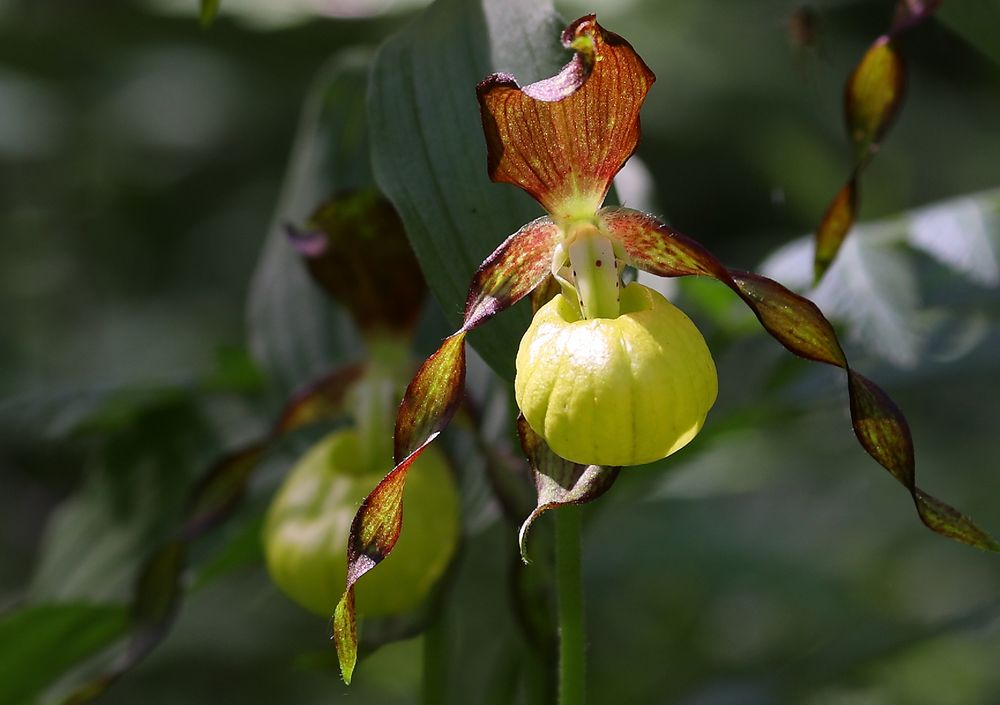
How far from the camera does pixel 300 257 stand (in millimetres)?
1892

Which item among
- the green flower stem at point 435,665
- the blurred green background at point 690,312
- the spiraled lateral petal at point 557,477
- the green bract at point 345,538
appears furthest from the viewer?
the blurred green background at point 690,312

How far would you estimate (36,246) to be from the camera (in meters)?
3.64

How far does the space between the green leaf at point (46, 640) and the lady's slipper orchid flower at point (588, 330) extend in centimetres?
81

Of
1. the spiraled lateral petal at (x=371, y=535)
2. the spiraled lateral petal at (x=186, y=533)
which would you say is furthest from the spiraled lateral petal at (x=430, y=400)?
the spiraled lateral petal at (x=186, y=533)

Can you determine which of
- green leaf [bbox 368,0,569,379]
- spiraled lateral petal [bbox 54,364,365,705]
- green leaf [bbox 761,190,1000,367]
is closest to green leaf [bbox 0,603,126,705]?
spiraled lateral petal [bbox 54,364,365,705]

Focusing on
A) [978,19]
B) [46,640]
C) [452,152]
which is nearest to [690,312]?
[978,19]

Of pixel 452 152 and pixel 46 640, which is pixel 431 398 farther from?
pixel 46 640

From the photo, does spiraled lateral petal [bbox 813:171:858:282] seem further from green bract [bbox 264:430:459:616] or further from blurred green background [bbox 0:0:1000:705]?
green bract [bbox 264:430:459:616]

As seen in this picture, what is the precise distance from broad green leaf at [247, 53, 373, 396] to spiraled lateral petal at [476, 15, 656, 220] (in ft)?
2.64

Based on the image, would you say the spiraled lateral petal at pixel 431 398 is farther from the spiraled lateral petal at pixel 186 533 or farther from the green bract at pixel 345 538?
the spiraled lateral petal at pixel 186 533

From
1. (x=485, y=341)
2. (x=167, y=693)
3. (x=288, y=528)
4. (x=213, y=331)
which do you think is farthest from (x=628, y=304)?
(x=213, y=331)

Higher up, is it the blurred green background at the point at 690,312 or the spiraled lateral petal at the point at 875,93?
the spiraled lateral petal at the point at 875,93

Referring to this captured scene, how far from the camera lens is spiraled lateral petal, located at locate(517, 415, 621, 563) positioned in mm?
1036

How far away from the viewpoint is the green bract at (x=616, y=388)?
97cm
